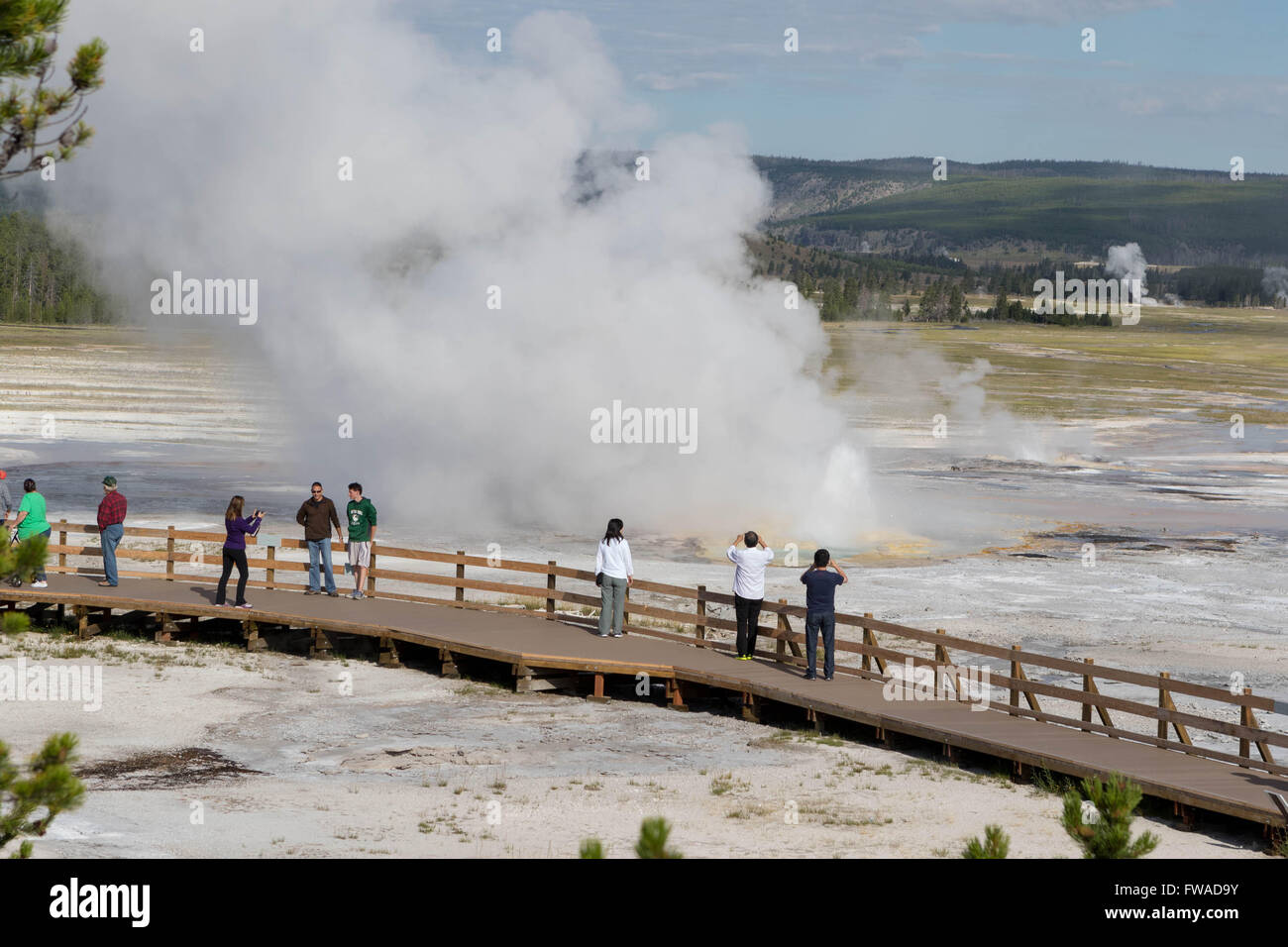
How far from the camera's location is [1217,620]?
2569 cm

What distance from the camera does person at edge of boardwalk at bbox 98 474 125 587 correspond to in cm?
2134

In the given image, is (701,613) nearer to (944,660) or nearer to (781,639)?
(781,639)

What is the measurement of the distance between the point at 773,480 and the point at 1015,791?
2085cm

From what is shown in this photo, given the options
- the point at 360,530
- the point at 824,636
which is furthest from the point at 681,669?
the point at 360,530

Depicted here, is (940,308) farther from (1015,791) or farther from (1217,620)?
(1015,791)

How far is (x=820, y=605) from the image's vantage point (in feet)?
57.5

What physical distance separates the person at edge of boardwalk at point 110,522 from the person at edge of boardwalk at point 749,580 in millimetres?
8739

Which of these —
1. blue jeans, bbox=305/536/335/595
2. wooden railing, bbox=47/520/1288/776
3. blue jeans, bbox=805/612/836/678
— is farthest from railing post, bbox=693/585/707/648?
blue jeans, bbox=305/536/335/595

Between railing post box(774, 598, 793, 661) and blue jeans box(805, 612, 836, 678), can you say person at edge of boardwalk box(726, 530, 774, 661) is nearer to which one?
railing post box(774, 598, 793, 661)

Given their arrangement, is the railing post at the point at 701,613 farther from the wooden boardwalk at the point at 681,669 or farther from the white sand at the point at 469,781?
the white sand at the point at 469,781

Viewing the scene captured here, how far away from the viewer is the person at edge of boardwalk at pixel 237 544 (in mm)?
20109

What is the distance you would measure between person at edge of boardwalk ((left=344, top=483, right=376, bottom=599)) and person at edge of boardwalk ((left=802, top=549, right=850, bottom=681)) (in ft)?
22.1

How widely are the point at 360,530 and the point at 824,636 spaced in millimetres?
7346
